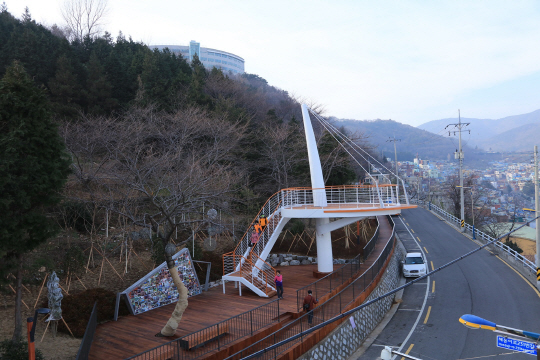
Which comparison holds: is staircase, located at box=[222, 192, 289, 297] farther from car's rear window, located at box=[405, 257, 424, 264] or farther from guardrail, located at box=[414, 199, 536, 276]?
guardrail, located at box=[414, 199, 536, 276]

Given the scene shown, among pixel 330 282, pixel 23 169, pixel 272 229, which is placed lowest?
pixel 330 282

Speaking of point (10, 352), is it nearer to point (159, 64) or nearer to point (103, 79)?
point (103, 79)

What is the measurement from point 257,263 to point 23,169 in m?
10.3

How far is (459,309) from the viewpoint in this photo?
17.8 m

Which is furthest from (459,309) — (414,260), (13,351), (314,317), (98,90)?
(98,90)

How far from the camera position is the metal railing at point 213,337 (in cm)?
1032

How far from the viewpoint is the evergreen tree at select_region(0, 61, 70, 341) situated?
33.3ft

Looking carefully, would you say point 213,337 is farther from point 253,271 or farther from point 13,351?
point 253,271

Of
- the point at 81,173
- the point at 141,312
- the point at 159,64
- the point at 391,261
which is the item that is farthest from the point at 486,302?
the point at 159,64

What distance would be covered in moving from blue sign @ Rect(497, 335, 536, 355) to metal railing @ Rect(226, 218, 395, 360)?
196 inches

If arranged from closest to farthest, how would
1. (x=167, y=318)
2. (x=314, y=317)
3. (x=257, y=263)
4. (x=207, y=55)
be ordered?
(x=167, y=318) < (x=314, y=317) < (x=257, y=263) < (x=207, y=55)

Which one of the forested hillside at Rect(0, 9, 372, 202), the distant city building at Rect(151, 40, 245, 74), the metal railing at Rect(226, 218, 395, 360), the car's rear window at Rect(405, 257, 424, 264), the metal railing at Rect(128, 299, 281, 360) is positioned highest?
the distant city building at Rect(151, 40, 245, 74)

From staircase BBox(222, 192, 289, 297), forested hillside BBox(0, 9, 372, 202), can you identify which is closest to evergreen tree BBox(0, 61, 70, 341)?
staircase BBox(222, 192, 289, 297)

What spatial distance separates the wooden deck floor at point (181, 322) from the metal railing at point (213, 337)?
778mm
